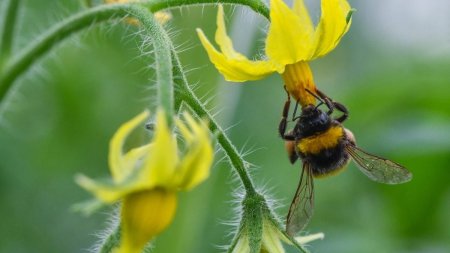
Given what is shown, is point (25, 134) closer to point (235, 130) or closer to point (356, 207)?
point (235, 130)

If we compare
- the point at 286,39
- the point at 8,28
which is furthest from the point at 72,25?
the point at 286,39

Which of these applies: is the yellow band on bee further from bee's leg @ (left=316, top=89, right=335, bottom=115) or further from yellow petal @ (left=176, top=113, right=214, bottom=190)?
yellow petal @ (left=176, top=113, right=214, bottom=190)

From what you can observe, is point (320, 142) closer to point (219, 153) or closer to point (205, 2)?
point (205, 2)

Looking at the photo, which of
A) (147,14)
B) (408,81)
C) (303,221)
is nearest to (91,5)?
(147,14)

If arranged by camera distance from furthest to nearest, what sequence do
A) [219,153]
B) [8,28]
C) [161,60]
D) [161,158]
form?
1. [219,153]
2. [8,28]
3. [161,60]
4. [161,158]

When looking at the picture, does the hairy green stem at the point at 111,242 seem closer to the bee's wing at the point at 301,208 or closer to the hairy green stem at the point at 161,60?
the hairy green stem at the point at 161,60

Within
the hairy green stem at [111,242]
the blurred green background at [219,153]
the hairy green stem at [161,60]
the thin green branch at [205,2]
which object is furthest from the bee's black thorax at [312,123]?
the blurred green background at [219,153]
